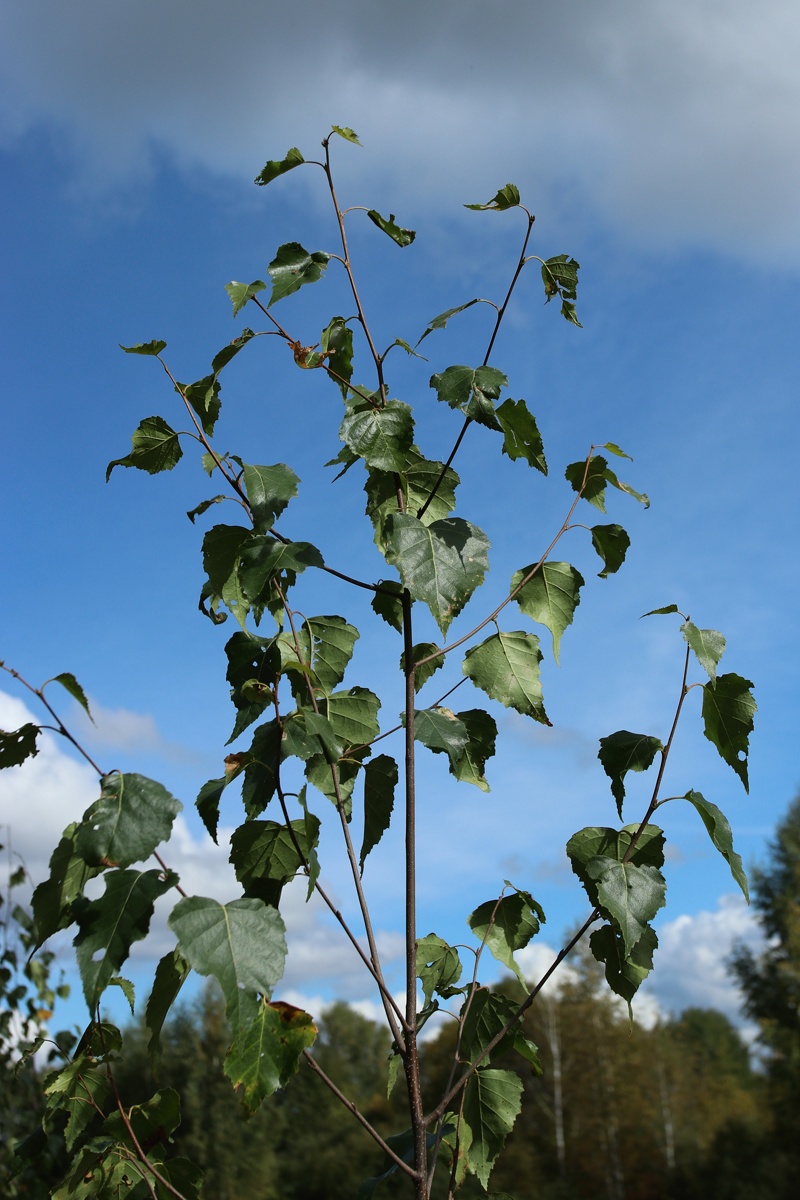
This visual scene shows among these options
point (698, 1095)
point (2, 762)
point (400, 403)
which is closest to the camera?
point (2, 762)

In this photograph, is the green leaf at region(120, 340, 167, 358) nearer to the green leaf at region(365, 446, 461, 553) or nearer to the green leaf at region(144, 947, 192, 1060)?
the green leaf at region(365, 446, 461, 553)

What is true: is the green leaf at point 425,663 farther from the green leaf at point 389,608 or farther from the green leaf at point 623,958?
the green leaf at point 623,958

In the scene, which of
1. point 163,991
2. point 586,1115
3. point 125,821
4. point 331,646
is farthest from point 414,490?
point 586,1115

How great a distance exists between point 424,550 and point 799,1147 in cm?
2234

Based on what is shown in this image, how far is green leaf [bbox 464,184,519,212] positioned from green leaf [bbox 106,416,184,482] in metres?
0.58

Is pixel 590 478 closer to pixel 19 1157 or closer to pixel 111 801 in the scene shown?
pixel 111 801

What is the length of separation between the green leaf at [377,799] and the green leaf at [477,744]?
0.45 ft

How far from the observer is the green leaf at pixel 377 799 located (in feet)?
4.79

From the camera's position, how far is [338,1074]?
30.8m

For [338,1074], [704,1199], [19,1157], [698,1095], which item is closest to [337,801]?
[19,1157]

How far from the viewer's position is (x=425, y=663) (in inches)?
62.1

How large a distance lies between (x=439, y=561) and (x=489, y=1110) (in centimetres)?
86

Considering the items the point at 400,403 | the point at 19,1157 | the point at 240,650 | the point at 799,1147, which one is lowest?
the point at 19,1157

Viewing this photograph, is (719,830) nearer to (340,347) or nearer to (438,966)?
(438,966)
